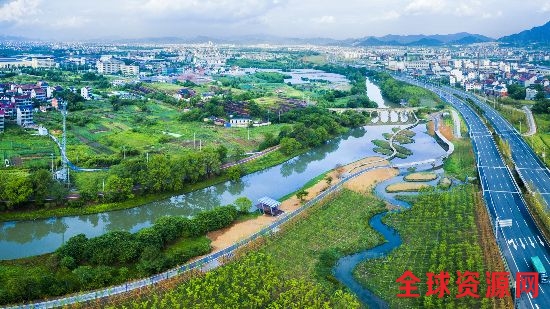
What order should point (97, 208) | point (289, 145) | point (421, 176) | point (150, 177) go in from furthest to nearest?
1. point (289, 145)
2. point (421, 176)
3. point (150, 177)
4. point (97, 208)

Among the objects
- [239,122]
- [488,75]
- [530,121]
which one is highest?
[488,75]

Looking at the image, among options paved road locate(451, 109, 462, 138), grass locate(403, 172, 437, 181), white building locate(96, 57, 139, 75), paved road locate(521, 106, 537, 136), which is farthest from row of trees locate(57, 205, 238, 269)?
white building locate(96, 57, 139, 75)

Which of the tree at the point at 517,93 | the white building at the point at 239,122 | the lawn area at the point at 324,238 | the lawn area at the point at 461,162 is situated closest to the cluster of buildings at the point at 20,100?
the white building at the point at 239,122

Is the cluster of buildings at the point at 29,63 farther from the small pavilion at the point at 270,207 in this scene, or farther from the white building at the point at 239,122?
the small pavilion at the point at 270,207

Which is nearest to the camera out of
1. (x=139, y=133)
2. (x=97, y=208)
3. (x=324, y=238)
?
(x=324, y=238)

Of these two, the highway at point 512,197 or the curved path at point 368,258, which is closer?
the curved path at point 368,258

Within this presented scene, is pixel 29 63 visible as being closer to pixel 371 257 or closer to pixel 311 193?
pixel 311 193

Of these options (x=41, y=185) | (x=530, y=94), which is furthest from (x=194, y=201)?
(x=530, y=94)

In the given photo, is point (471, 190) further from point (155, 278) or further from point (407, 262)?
point (155, 278)
